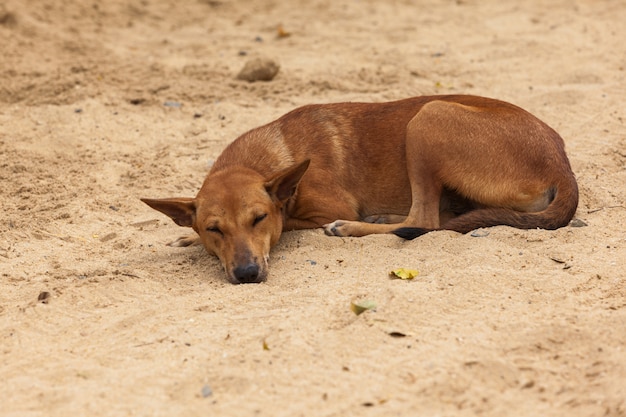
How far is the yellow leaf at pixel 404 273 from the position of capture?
4.95 meters

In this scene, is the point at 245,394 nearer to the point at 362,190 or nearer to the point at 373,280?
the point at 373,280

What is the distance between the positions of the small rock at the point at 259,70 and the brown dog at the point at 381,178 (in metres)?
2.24

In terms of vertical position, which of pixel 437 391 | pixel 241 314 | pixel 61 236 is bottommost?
pixel 61 236

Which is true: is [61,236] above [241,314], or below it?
below

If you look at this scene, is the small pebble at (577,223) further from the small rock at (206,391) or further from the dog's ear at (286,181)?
the small rock at (206,391)

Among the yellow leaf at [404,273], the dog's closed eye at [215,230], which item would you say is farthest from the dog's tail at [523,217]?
the dog's closed eye at [215,230]

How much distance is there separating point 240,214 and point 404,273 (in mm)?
1187

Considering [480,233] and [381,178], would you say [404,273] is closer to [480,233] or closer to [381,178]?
[480,233]

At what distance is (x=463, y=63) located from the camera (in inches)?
367

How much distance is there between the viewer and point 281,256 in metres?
5.68

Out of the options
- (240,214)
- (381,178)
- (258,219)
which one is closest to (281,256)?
(258,219)

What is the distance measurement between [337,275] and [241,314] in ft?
2.47

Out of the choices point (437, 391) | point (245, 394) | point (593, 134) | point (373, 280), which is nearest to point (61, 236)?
point (373, 280)

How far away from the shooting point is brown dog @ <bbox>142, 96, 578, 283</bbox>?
18.2ft
